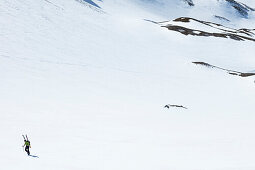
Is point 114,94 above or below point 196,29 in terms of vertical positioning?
below

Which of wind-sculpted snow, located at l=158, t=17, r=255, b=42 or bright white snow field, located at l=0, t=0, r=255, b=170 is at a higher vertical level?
wind-sculpted snow, located at l=158, t=17, r=255, b=42

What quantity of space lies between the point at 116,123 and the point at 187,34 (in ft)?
142

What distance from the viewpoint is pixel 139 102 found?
103 ft

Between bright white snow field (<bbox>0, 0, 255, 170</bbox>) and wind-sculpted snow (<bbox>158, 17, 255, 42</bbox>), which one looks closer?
bright white snow field (<bbox>0, 0, 255, 170</bbox>)

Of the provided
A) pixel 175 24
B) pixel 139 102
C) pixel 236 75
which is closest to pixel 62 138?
pixel 139 102

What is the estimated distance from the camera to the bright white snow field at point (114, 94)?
17906 millimetres

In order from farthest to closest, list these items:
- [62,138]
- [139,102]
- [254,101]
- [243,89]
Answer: [243,89] → [254,101] → [139,102] → [62,138]

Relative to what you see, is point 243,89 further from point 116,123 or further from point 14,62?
point 14,62

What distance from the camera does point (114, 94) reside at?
32.1m

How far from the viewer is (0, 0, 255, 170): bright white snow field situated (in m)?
17.9

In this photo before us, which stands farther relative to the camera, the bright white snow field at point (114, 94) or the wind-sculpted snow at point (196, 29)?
the wind-sculpted snow at point (196, 29)

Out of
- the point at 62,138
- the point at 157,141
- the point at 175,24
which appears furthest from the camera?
the point at 175,24

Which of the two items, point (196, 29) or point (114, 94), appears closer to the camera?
point (114, 94)

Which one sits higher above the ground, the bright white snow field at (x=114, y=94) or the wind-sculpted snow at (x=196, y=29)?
the wind-sculpted snow at (x=196, y=29)
